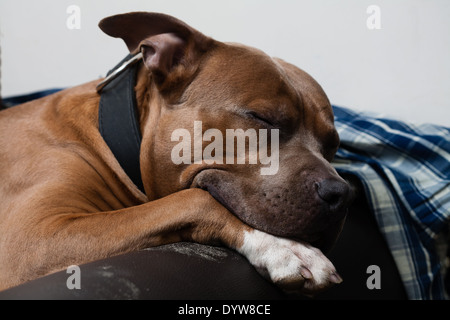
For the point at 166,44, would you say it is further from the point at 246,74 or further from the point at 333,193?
the point at 333,193

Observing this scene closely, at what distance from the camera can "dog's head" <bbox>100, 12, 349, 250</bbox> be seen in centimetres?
152

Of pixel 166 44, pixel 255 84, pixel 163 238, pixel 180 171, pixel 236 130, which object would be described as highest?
pixel 166 44

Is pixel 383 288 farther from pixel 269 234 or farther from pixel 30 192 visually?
pixel 30 192

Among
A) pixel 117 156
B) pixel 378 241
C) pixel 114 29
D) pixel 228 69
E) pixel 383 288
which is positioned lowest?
pixel 383 288

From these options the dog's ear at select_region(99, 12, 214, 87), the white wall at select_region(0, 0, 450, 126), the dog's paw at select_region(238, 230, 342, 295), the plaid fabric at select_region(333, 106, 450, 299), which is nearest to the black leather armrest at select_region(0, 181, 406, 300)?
the dog's paw at select_region(238, 230, 342, 295)

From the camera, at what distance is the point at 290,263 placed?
135 centimetres

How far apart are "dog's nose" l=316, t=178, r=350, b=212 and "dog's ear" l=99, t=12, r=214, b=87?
25.2 inches

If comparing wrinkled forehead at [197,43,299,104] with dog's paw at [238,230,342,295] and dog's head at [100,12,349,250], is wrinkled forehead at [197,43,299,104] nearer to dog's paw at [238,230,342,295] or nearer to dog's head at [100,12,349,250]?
dog's head at [100,12,349,250]

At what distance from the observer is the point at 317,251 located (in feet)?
4.71

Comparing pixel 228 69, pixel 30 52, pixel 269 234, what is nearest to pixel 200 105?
pixel 228 69

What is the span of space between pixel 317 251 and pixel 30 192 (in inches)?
37.4

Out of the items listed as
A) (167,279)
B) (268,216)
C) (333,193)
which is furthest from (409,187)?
(167,279)

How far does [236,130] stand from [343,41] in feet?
5.04

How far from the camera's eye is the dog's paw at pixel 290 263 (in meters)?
1.34
